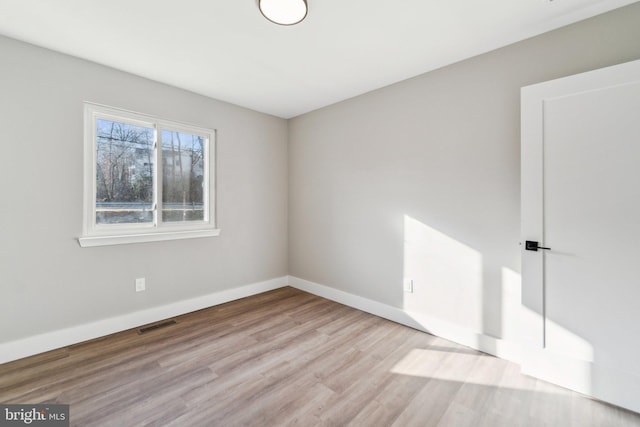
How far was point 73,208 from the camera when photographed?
237cm

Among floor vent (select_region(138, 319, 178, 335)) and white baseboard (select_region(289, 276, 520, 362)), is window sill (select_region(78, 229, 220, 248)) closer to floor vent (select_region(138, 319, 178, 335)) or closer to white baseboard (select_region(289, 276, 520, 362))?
floor vent (select_region(138, 319, 178, 335))

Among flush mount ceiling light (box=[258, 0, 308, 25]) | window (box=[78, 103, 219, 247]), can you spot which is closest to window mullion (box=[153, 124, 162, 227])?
window (box=[78, 103, 219, 247])

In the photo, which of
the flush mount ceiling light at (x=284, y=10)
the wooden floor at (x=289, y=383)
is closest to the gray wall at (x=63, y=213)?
the wooden floor at (x=289, y=383)

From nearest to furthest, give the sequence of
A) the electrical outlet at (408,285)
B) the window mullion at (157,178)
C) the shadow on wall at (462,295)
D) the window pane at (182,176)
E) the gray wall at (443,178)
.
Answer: the shadow on wall at (462,295) → the gray wall at (443,178) → the electrical outlet at (408,285) → the window mullion at (157,178) → the window pane at (182,176)

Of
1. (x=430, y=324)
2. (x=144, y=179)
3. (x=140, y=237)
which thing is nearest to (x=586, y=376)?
(x=430, y=324)

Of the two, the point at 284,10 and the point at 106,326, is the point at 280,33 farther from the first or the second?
the point at 106,326

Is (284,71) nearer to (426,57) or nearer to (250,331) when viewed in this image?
(426,57)

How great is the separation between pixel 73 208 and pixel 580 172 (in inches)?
156

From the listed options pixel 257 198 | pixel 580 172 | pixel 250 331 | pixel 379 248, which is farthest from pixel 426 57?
pixel 250 331

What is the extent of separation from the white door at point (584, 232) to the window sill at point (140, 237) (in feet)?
10.3

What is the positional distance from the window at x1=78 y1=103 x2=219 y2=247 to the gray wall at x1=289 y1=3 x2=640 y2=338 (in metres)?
1.53

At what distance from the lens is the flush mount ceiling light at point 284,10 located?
1.69 m

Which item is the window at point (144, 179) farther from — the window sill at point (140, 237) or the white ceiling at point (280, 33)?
the white ceiling at point (280, 33)

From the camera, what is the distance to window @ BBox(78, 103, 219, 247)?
2.50 m
